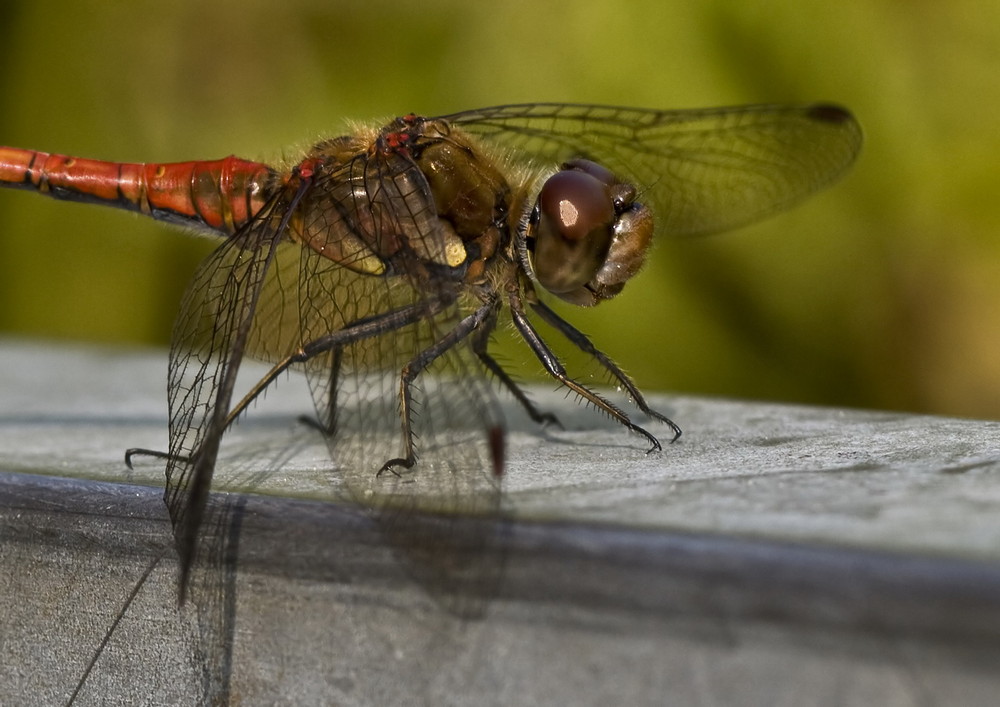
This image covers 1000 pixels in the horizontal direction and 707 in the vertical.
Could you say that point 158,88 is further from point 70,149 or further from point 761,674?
point 761,674

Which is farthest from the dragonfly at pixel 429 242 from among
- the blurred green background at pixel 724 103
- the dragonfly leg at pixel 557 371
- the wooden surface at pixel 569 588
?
the blurred green background at pixel 724 103

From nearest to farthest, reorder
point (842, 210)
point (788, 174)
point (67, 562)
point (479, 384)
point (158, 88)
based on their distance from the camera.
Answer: point (67, 562)
point (479, 384)
point (788, 174)
point (842, 210)
point (158, 88)

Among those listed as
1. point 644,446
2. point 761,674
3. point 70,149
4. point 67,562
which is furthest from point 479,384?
point 70,149

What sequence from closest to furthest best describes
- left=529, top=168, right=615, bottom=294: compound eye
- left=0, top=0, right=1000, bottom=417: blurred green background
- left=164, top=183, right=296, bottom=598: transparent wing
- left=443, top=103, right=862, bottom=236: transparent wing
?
left=164, top=183, right=296, bottom=598: transparent wing < left=529, top=168, right=615, bottom=294: compound eye < left=443, top=103, right=862, bottom=236: transparent wing < left=0, top=0, right=1000, bottom=417: blurred green background

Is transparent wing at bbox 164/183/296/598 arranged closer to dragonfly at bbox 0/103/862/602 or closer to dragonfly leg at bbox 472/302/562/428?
dragonfly at bbox 0/103/862/602

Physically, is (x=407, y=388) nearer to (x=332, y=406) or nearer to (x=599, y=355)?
(x=332, y=406)

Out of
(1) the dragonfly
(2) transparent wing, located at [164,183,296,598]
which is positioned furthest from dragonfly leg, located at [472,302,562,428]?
(2) transparent wing, located at [164,183,296,598]
